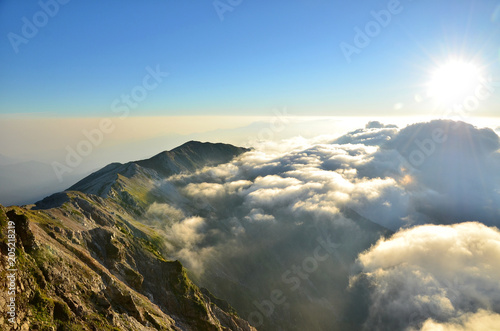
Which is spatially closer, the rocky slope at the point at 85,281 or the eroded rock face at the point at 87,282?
the rocky slope at the point at 85,281

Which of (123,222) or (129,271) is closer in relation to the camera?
(129,271)

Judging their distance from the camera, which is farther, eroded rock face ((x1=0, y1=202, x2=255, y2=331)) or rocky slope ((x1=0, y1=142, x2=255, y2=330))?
eroded rock face ((x1=0, y1=202, x2=255, y2=331))

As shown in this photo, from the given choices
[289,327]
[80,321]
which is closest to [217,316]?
[80,321]

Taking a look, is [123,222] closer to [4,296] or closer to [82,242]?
[82,242]

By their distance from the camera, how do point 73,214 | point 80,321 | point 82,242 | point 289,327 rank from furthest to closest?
point 289,327, point 73,214, point 82,242, point 80,321

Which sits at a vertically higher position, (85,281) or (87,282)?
(85,281)

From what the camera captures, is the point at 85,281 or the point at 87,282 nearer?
the point at 85,281

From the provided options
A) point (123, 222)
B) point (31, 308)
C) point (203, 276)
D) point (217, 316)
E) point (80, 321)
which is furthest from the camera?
point (203, 276)

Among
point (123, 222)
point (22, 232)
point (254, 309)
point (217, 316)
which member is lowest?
point (254, 309)
